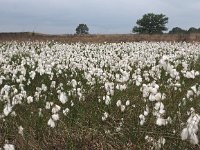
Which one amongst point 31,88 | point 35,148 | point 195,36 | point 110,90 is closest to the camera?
point 35,148

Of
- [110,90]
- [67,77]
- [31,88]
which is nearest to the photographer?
[110,90]

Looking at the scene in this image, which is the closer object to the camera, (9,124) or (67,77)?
(9,124)

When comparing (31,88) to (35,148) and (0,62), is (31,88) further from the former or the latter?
(35,148)

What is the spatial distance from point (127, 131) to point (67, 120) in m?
1.45

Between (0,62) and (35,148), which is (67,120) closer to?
(35,148)

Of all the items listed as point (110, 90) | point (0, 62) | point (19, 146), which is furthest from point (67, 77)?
point (19, 146)

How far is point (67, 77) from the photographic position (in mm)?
12219

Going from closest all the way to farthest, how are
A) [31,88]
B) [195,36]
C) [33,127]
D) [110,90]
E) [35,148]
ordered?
[35,148]
[33,127]
[110,90]
[31,88]
[195,36]

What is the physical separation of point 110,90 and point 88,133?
2.01 metres

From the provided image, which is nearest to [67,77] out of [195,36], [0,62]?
[0,62]

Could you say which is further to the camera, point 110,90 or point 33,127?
point 110,90

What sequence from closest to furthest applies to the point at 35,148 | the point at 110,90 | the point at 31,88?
1. the point at 35,148
2. the point at 110,90
3. the point at 31,88

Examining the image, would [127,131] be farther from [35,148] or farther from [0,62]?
[0,62]

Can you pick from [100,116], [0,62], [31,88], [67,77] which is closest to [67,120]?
[100,116]
